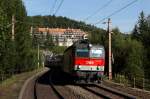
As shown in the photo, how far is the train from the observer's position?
3625cm

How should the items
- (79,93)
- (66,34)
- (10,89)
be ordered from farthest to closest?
(66,34) → (10,89) → (79,93)

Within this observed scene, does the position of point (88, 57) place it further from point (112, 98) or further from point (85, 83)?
point (112, 98)

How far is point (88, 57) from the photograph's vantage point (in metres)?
36.8

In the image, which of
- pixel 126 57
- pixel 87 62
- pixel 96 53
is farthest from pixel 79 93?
pixel 126 57

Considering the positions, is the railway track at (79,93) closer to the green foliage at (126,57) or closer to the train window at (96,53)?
the train window at (96,53)

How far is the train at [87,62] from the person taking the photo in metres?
36.2

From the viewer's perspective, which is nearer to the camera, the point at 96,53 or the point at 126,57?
the point at 96,53

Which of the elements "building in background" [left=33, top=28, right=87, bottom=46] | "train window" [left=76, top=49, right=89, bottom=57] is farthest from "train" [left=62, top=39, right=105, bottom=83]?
"building in background" [left=33, top=28, right=87, bottom=46]

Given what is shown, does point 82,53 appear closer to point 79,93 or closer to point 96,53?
point 96,53

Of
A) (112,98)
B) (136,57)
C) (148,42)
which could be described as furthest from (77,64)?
(148,42)

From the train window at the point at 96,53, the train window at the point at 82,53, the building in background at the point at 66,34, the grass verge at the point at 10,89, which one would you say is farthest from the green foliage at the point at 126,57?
the train window at the point at 82,53

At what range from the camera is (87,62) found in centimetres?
3653

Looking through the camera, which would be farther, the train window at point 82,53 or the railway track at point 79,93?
the train window at point 82,53

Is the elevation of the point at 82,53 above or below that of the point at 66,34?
below
